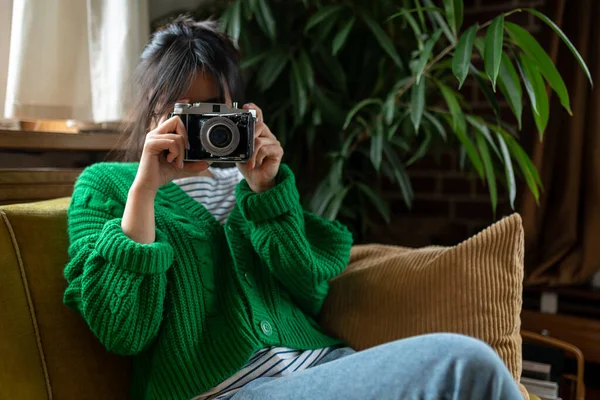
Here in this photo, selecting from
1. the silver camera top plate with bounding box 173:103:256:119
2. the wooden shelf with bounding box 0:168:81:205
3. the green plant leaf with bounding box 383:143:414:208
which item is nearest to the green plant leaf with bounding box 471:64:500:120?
the green plant leaf with bounding box 383:143:414:208

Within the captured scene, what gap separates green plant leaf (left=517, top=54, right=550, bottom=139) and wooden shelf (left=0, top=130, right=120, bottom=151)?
0.82m

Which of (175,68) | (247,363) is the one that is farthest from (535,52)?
(247,363)

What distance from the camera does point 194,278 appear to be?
89 cm

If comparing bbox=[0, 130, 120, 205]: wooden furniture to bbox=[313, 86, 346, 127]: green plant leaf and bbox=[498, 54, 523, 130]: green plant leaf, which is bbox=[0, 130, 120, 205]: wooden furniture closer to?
bbox=[313, 86, 346, 127]: green plant leaf

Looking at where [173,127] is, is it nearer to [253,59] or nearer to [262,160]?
[262,160]

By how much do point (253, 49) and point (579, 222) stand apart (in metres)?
1.02

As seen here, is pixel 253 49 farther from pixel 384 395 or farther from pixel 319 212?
pixel 384 395

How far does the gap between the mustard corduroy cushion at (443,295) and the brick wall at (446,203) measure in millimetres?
762

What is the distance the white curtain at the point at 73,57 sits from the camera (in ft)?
3.48

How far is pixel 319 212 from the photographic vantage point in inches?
52.4

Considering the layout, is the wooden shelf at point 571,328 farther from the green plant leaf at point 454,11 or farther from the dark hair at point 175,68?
the dark hair at point 175,68

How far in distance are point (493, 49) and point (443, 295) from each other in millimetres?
453

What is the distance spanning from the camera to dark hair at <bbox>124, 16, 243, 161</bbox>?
2.97 ft

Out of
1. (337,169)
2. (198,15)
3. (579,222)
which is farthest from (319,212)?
(579,222)
